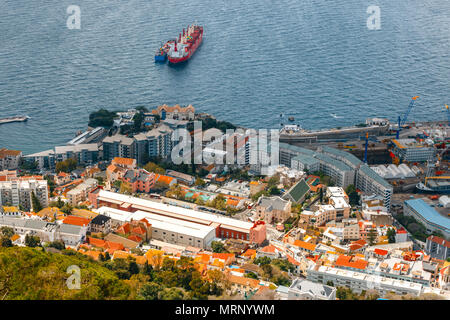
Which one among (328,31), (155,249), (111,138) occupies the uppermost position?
(328,31)

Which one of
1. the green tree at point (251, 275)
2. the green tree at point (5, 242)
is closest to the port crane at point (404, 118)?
the green tree at point (251, 275)

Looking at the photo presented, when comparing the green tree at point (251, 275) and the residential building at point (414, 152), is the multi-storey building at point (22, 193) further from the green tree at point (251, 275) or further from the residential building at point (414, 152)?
the residential building at point (414, 152)

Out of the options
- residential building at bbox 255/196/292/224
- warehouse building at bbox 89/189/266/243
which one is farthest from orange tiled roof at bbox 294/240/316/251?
residential building at bbox 255/196/292/224

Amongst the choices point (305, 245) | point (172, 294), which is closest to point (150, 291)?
point (172, 294)

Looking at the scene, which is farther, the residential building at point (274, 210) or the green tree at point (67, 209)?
the residential building at point (274, 210)

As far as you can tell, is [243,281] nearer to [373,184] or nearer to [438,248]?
[438,248]
